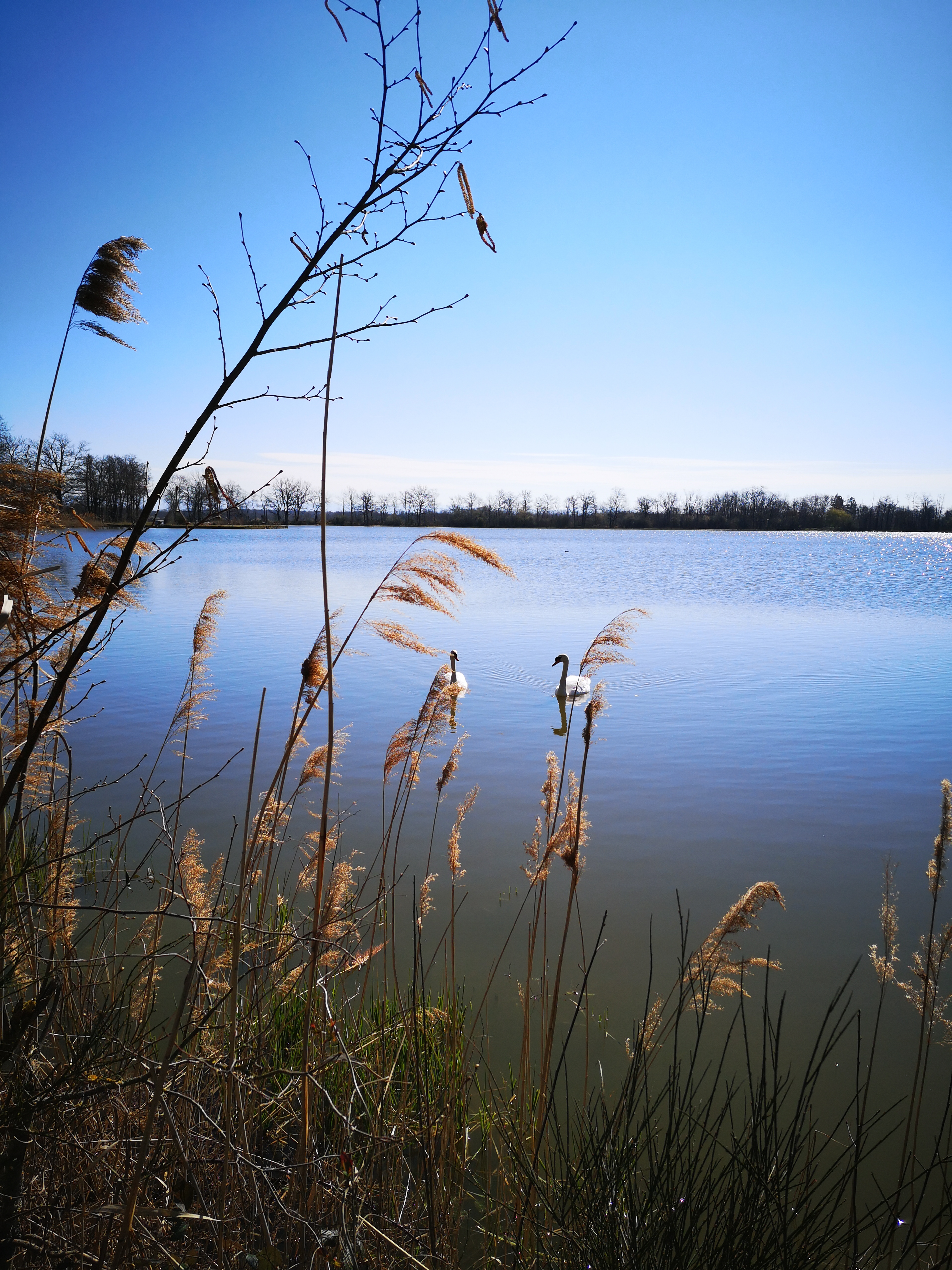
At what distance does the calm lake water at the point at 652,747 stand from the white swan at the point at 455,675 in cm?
76

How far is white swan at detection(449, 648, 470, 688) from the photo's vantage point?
12.7 feet

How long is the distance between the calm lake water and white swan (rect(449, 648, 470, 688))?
758 millimetres

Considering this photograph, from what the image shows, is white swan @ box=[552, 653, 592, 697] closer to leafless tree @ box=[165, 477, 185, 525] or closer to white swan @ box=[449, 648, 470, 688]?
white swan @ box=[449, 648, 470, 688]

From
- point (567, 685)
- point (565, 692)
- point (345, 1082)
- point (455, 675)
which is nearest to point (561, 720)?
point (565, 692)

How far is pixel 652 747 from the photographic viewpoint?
25.5ft

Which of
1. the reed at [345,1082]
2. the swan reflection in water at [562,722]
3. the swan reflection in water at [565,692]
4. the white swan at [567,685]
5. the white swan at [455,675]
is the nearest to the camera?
the reed at [345,1082]

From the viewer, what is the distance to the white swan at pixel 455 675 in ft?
12.7

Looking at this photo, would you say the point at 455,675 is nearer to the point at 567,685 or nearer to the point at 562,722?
the point at 562,722

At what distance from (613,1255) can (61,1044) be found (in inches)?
66.0

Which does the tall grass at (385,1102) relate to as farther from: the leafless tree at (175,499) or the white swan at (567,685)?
the white swan at (567,685)

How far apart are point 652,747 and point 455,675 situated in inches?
119

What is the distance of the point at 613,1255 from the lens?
1.64 meters

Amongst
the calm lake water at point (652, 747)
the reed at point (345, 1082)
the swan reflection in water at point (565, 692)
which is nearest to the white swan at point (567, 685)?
the swan reflection in water at point (565, 692)

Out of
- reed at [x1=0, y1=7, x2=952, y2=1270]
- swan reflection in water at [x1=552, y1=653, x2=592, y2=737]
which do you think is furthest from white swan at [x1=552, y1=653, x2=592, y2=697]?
reed at [x1=0, y1=7, x2=952, y2=1270]
